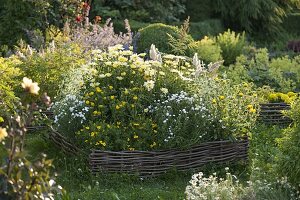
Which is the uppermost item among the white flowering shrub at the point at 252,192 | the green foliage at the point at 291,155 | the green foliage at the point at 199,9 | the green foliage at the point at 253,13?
the green foliage at the point at 199,9

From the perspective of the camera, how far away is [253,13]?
50.8ft

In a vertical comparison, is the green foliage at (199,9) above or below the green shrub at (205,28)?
above

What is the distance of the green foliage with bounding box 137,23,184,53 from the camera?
32.9 feet

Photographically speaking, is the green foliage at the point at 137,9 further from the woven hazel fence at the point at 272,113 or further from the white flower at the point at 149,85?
the white flower at the point at 149,85

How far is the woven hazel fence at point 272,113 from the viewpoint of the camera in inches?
315

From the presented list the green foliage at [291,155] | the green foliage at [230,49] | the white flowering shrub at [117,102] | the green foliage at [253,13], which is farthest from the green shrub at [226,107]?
the green foliage at [253,13]

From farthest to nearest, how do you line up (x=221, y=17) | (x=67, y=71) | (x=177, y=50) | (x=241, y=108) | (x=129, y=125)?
(x=221, y=17)
(x=177, y=50)
(x=67, y=71)
(x=241, y=108)
(x=129, y=125)

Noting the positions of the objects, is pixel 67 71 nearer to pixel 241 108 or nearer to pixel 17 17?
pixel 241 108

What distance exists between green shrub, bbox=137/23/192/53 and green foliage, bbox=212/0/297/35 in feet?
18.6

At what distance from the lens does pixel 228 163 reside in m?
6.47

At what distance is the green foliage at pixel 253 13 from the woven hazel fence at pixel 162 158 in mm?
9508

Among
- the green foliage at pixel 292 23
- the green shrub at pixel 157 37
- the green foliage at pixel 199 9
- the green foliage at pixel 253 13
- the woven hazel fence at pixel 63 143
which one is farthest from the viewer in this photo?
the green foliage at pixel 292 23

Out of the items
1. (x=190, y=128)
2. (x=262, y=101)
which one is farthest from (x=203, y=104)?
(x=262, y=101)

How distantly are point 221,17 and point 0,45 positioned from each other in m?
6.88
